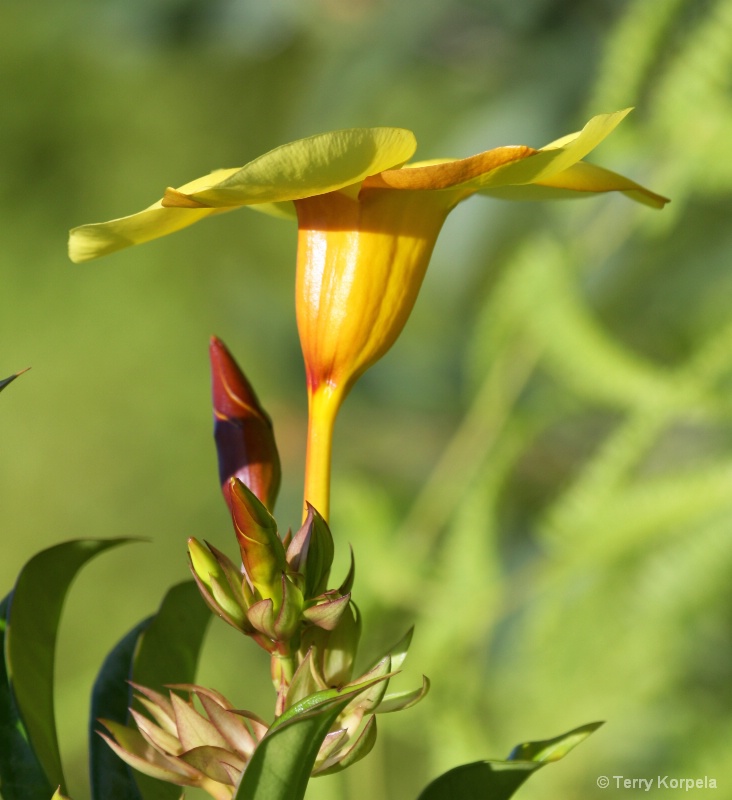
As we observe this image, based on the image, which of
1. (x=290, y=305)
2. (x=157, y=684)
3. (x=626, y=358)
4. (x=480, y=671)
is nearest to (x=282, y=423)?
(x=290, y=305)

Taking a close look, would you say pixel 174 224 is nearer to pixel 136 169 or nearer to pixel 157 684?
pixel 157 684

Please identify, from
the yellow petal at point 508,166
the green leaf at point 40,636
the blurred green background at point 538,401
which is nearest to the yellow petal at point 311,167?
the yellow petal at point 508,166

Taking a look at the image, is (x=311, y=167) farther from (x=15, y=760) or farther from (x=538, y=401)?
(x=538, y=401)

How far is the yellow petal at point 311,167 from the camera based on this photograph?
214 millimetres

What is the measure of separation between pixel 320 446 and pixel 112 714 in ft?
0.36

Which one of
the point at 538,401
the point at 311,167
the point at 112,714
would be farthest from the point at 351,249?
the point at 538,401

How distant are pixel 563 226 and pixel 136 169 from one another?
1698 mm

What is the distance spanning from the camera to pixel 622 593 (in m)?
0.78

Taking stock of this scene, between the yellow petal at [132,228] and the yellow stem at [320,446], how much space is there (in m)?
0.06

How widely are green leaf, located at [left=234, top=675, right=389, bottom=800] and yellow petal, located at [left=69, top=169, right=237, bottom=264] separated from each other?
129mm

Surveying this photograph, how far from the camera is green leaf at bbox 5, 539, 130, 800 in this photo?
0.26m

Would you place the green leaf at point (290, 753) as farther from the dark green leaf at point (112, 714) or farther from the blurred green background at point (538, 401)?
the blurred green background at point (538, 401)

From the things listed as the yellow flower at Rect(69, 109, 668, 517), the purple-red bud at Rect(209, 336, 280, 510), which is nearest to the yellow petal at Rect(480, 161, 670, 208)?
the yellow flower at Rect(69, 109, 668, 517)

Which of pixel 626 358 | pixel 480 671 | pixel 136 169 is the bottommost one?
pixel 480 671
